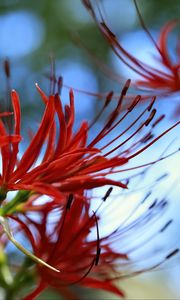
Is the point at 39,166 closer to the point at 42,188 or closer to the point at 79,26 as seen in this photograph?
the point at 42,188

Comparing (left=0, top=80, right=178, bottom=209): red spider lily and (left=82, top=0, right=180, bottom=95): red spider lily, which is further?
(left=82, top=0, right=180, bottom=95): red spider lily

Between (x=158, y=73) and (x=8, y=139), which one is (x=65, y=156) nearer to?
(x=8, y=139)

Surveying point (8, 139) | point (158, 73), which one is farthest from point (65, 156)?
point (158, 73)

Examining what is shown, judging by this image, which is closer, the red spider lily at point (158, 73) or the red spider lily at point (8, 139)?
the red spider lily at point (8, 139)

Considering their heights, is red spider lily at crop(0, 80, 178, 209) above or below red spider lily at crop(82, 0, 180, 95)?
below

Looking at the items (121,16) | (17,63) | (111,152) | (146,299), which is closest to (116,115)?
(111,152)

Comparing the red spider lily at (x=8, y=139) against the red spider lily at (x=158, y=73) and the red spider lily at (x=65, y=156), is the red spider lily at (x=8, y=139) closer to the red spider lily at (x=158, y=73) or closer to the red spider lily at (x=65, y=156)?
the red spider lily at (x=65, y=156)

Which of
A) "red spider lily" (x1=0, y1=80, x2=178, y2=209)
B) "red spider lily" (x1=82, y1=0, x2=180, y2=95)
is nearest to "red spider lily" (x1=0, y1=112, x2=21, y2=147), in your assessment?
"red spider lily" (x1=0, y1=80, x2=178, y2=209)

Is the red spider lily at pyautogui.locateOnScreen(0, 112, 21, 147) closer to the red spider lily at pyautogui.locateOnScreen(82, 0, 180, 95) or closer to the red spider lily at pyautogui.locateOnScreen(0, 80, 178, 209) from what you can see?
the red spider lily at pyautogui.locateOnScreen(0, 80, 178, 209)

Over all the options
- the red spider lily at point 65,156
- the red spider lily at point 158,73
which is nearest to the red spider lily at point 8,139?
the red spider lily at point 65,156
